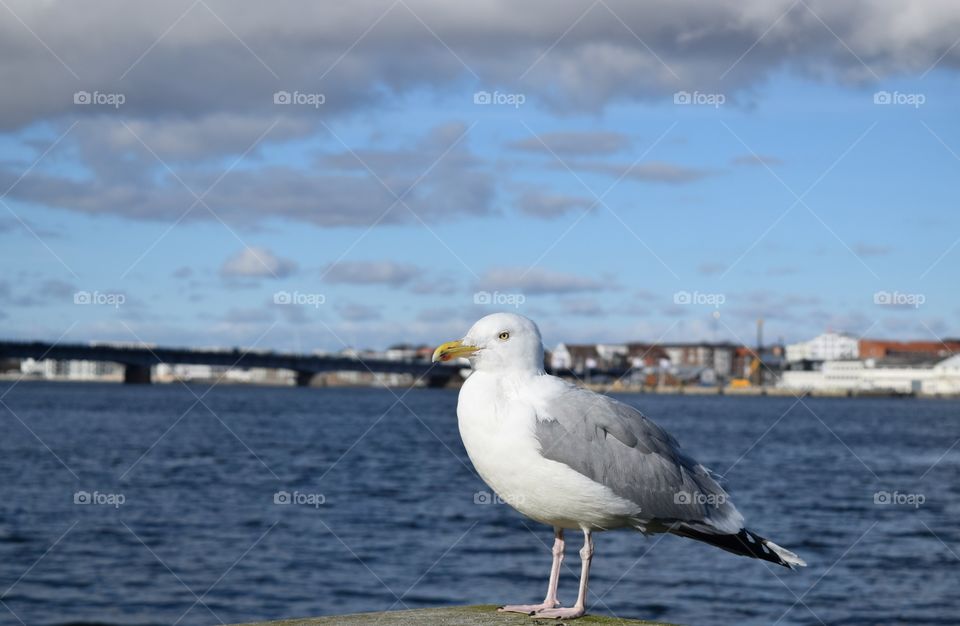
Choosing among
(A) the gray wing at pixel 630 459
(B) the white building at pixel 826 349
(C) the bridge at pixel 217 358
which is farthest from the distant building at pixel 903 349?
(A) the gray wing at pixel 630 459

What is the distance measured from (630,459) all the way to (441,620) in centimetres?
147

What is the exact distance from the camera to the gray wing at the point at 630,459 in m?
5.79

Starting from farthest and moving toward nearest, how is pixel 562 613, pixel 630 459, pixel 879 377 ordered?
1. pixel 879 377
2. pixel 630 459
3. pixel 562 613

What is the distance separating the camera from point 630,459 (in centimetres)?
600

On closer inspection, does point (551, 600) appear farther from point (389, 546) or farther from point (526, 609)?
point (389, 546)

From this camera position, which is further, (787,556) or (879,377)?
(879,377)

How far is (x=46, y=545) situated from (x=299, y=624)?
Result: 55.3 feet

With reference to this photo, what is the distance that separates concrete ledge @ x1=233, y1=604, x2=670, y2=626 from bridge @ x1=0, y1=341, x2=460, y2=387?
78.2m

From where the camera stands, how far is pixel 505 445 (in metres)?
5.70

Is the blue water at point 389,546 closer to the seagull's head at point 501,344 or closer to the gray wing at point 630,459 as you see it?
the gray wing at point 630,459

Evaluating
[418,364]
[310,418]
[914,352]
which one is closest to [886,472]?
[310,418]

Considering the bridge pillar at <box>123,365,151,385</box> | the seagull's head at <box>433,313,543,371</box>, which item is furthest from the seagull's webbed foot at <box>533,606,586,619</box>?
the bridge pillar at <box>123,365,151,385</box>

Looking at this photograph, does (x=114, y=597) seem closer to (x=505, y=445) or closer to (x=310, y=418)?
(x=505, y=445)

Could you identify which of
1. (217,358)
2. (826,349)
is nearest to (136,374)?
(217,358)
